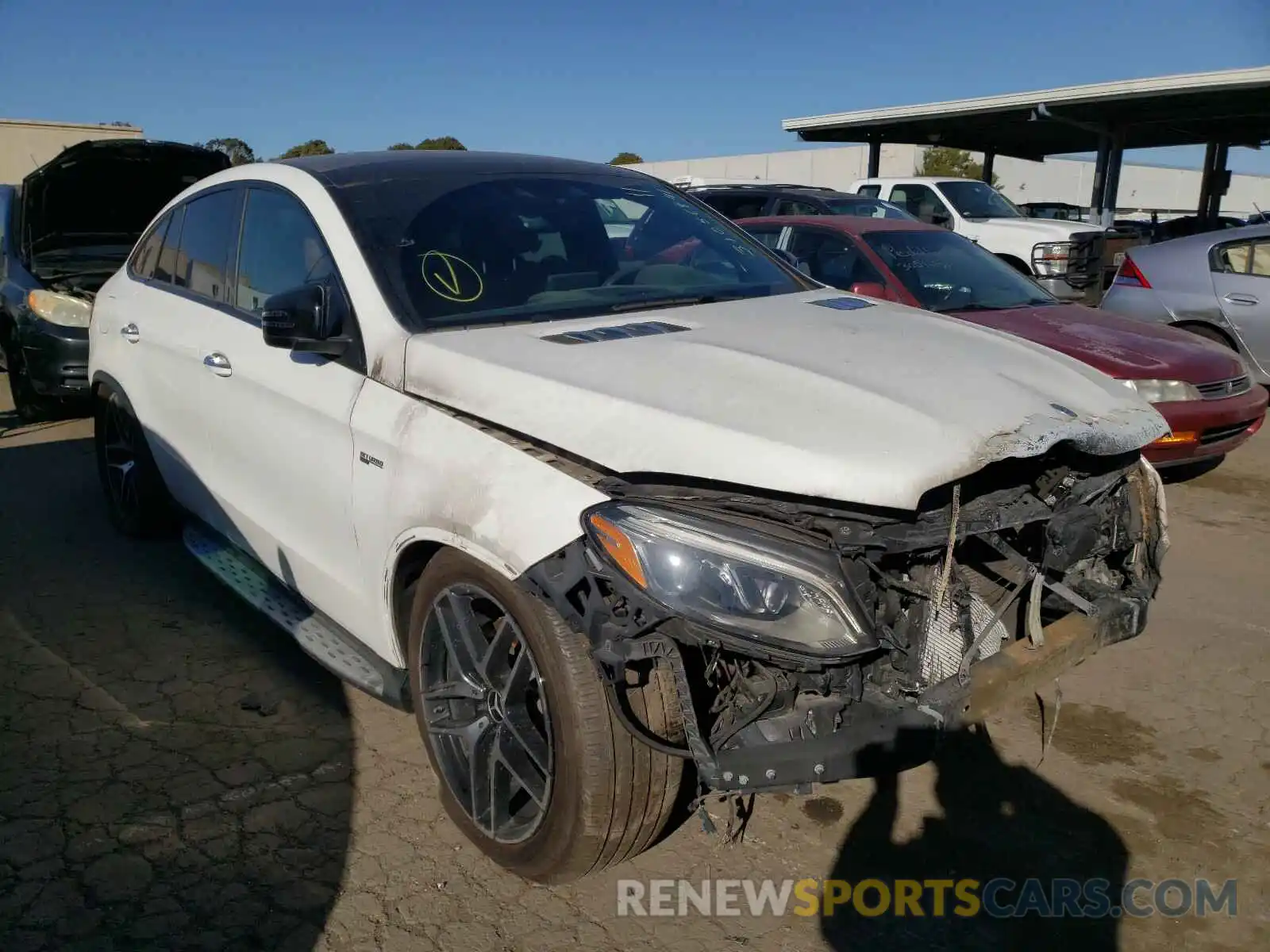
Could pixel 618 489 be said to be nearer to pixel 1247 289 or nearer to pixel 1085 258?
pixel 1247 289

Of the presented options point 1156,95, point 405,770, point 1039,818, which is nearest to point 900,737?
point 1039,818

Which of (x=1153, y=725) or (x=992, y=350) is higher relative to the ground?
(x=992, y=350)

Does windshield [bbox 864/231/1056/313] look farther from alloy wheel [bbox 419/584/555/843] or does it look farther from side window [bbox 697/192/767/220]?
side window [bbox 697/192/767/220]

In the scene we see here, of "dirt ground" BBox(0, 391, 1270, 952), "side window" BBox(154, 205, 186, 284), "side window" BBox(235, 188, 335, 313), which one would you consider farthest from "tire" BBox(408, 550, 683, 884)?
"side window" BBox(154, 205, 186, 284)

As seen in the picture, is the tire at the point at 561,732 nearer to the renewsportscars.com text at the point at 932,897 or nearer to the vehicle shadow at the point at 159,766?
the renewsportscars.com text at the point at 932,897

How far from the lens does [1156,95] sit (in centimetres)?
1805

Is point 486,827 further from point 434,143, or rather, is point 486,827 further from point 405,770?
point 434,143

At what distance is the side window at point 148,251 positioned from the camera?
465 centimetres

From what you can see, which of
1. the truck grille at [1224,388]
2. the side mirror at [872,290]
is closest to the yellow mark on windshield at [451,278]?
the side mirror at [872,290]

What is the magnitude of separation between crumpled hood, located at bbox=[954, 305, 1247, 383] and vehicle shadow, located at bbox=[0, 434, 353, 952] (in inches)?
163

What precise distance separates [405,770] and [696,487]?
159cm

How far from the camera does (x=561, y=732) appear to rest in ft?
7.38

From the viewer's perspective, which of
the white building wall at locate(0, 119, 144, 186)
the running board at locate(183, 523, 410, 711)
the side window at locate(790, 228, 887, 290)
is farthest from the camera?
the white building wall at locate(0, 119, 144, 186)

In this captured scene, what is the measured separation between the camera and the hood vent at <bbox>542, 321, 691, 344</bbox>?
274 cm
